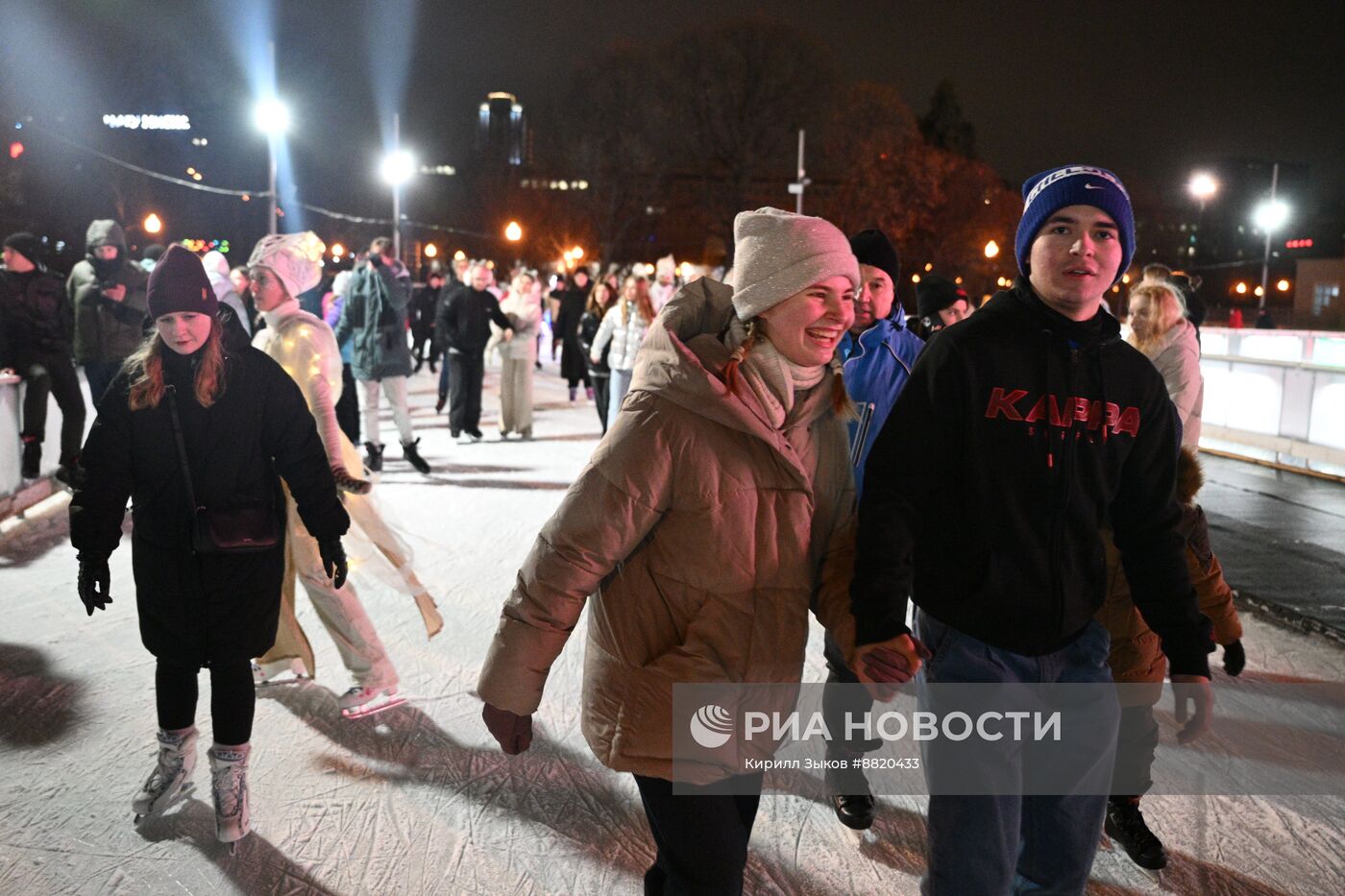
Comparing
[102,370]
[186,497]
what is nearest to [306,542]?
[186,497]

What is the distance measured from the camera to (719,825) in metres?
2.27

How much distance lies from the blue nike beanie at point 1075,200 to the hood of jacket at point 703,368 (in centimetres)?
51

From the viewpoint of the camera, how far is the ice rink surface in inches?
128

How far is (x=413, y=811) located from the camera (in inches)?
145

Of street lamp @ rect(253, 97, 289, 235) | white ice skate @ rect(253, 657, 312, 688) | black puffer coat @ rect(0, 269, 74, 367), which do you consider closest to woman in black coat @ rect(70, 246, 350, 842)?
white ice skate @ rect(253, 657, 312, 688)

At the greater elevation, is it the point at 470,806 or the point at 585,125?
the point at 585,125

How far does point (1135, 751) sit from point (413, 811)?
2.24 m

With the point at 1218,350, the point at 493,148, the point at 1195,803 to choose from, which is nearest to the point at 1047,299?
the point at 1195,803

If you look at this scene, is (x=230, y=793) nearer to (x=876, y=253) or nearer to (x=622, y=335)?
(x=876, y=253)

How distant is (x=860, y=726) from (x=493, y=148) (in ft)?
199

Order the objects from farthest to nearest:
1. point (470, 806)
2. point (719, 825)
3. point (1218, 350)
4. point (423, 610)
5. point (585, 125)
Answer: point (585, 125), point (1218, 350), point (423, 610), point (470, 806), point (719, 825)

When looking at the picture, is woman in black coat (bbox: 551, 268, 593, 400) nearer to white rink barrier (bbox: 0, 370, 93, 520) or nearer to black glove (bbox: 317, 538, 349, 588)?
white rink barrier (bbox: 0, 370, 93, 520)

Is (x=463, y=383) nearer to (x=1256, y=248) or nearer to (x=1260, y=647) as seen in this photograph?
(x=1260, y=647)

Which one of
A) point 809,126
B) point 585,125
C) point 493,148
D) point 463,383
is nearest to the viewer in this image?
point 463,383
